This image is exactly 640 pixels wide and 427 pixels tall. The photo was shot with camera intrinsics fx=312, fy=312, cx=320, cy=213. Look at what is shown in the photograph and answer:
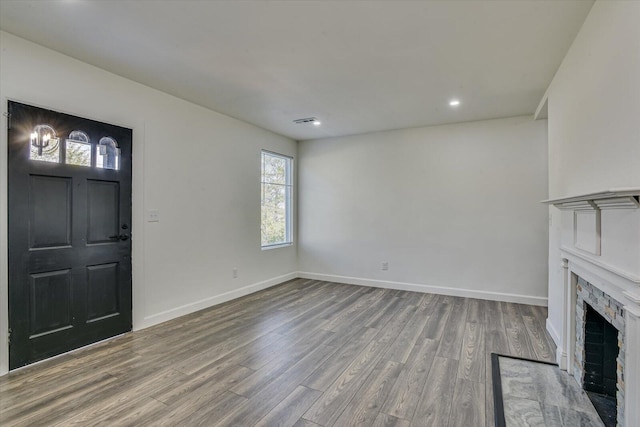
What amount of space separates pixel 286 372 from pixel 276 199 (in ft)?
11.7

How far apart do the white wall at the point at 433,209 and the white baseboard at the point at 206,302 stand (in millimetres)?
973

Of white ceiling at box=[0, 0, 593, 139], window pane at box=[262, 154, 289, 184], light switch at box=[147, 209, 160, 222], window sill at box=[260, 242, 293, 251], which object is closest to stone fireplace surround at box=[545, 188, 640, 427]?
white ceiling at box=[0, 0, 593, 139]

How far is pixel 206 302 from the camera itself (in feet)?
13.6

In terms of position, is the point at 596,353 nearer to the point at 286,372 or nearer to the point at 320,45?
the point at 286,372

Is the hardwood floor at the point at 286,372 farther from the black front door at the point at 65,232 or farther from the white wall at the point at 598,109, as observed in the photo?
the white wall at the point at 598,109

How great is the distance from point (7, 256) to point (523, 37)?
14.4 feet

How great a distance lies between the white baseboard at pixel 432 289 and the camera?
435 centimetres

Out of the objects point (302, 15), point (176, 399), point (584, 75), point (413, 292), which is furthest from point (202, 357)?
point (584, 75)

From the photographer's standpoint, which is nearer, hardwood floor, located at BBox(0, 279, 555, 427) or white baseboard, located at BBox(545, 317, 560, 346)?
hardwood floor, located at BBox(0, 279, 555, 427)

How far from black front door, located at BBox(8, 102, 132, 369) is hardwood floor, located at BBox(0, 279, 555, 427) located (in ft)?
0.83

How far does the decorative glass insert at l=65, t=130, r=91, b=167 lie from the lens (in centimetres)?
283

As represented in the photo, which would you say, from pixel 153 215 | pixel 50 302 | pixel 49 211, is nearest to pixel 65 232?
pixel 49 211

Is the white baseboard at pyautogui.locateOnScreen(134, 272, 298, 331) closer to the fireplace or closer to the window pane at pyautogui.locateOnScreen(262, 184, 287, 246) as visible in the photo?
the window pane at pyautogui.locateOnScreen(262, 184, 287, 246)

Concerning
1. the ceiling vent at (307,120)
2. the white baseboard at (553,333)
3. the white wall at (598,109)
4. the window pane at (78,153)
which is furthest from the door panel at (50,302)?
the white baseboard at (553,333)
